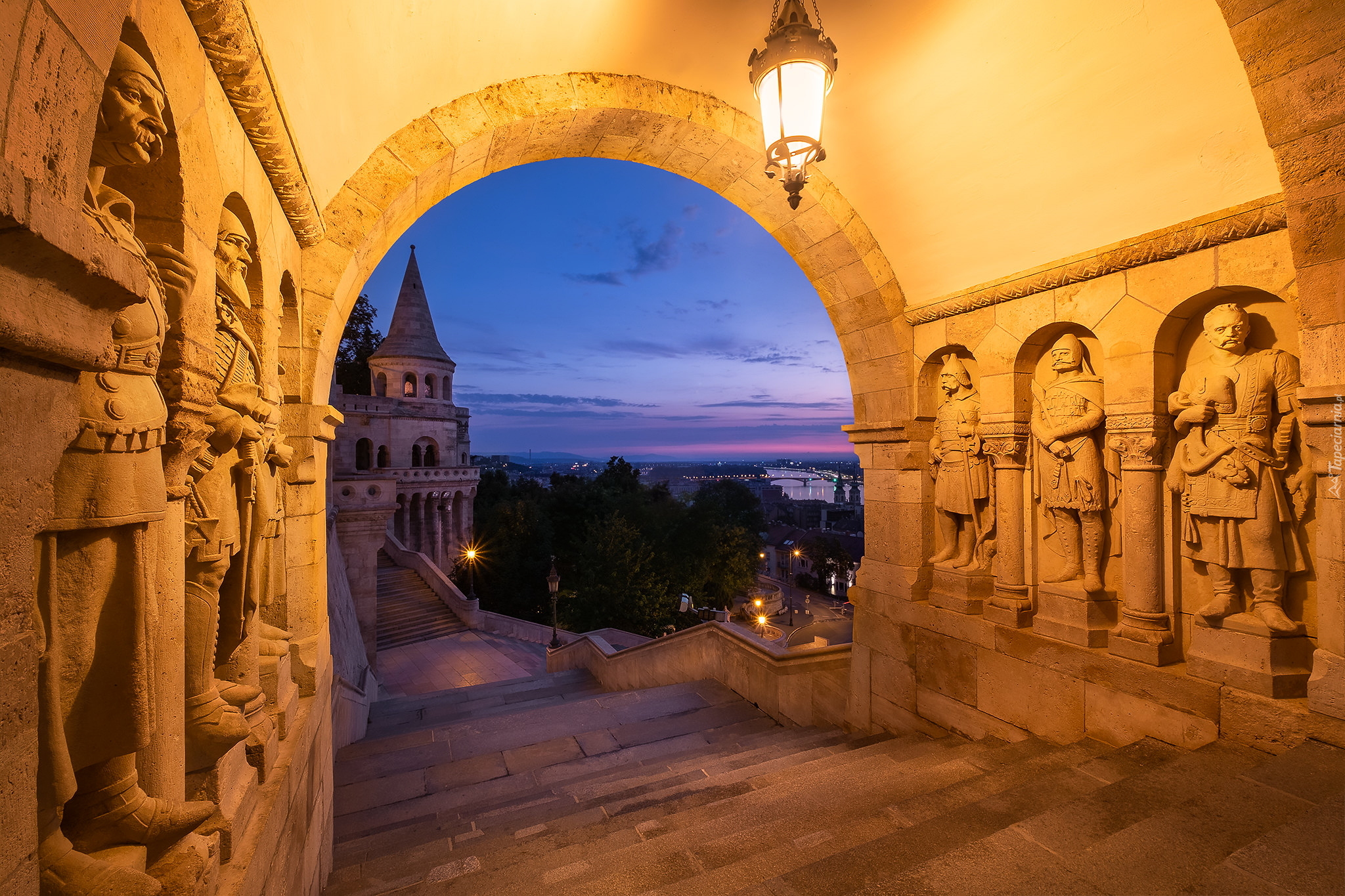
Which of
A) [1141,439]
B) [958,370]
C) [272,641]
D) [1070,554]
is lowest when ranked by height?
[272,641]

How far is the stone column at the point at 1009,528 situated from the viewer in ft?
13.0

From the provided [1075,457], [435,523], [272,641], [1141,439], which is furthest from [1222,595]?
[435,523]

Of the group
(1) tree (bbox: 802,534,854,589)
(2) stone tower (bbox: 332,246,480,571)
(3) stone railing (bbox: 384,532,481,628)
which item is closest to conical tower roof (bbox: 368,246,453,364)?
(2) stone tower (bbox: 332,246,480,571)

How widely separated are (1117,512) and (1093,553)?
0.29 meters

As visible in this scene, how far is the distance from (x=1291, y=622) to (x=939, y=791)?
6.34ft

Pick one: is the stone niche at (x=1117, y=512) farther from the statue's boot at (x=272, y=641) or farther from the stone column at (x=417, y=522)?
the stone column at (x=417, y=522)

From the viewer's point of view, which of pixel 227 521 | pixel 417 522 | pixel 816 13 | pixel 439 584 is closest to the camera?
pixel 227 521

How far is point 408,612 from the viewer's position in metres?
16.4

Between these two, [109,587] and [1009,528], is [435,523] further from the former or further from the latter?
[109,587]

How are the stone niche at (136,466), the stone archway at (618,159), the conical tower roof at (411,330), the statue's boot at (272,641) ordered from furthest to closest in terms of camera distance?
the conical tower roof at (411,330) < the stone archway at (618,159) < the statue's boot at (272,641) < the stone niche at (136,466)

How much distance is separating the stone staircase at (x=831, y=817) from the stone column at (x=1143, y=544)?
54cm

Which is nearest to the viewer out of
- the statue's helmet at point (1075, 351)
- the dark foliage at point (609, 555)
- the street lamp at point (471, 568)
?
the statue's helmet at point (1075, 351)

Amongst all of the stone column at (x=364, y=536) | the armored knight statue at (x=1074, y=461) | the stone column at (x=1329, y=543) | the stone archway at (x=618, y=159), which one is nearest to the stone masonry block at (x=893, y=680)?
the armored knight statue at (x=1074, y=461)

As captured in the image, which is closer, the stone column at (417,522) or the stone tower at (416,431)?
the stone tower at (416,431)
